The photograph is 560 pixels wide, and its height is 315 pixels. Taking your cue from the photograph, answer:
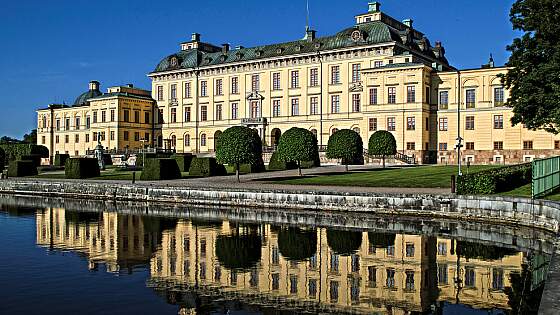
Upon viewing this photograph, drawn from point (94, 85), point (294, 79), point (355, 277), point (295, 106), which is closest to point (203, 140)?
point (295, 106)

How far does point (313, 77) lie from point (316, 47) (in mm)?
3099

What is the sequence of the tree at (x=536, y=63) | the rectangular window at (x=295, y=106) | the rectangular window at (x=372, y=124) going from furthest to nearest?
1. the rectangular window at (x=295, y=106)
2. the rectangular window at (x=372, y=124)
3. the tree at (x=536, y=63)

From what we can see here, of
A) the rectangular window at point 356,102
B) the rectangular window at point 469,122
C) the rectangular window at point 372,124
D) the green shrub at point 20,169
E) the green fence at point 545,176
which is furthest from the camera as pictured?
the rectangular window at point 356,102

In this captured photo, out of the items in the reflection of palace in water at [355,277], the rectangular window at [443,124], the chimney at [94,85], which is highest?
the chimney at [94,85]

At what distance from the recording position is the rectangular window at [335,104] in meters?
57.7

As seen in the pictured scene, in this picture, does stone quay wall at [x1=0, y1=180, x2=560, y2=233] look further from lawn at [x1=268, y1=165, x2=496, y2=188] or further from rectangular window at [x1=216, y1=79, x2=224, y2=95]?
rectangular window at [x1=216, y1=79, x2=224, y2=95]

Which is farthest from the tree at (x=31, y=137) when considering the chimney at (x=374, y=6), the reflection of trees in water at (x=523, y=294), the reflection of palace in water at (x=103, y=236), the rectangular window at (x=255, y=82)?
the reflection of trees in water at (x=523, y=294)

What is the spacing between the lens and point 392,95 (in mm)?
50969

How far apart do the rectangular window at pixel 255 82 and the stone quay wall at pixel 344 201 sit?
31325mm

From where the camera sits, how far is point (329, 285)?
1191 cm

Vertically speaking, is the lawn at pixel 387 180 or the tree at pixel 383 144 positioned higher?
the tree at pixel 383 144

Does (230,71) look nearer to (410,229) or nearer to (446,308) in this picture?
(410,229)

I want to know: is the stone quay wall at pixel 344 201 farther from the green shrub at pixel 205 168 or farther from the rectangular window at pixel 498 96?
the rectangular window at pixel 498 96

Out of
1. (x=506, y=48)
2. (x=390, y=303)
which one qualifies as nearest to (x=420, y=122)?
(x=506, y=48)
